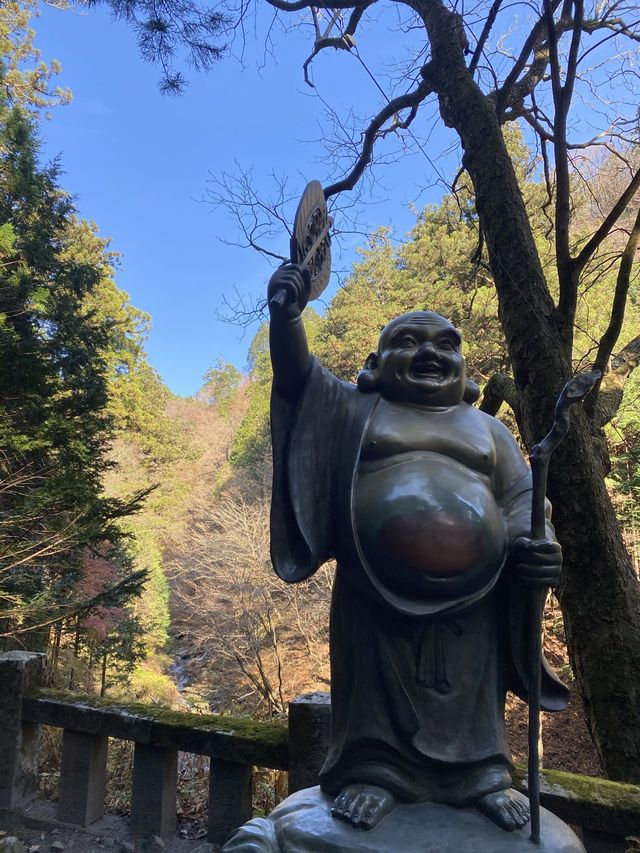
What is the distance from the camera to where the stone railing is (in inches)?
105

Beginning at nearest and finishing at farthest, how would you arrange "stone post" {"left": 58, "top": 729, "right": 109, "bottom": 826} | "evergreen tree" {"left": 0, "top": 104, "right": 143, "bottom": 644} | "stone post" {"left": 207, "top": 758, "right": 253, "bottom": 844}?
"stone post" {"left": 207, "top": 758, "right": 253, "bottom": 844} < "stone post" {"left": 58, "top": 729, "right": 109, "bottom": 826} < "evergreen tree" {"left": 0, "top": 104, "right": 143, "bottom": 644}

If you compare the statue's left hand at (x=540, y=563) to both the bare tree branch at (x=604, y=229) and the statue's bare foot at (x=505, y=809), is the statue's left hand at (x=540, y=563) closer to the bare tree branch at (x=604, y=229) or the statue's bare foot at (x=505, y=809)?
the statue's bare foot at (x=505, y=809)

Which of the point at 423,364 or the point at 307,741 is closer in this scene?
the point at 423,364

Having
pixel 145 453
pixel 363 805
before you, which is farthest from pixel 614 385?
pixel 145 453

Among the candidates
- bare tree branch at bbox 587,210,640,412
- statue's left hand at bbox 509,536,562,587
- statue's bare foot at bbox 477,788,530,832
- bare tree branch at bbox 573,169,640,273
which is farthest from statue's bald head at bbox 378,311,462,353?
bare tree branch at bbox 573,169,640,273

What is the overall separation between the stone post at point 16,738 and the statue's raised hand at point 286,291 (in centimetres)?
284

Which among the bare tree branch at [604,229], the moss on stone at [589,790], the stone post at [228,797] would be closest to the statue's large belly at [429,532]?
the moss on stone at [589,790]

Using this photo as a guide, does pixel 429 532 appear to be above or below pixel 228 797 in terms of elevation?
above

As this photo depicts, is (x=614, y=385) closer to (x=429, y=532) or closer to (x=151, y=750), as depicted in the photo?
(x=429, y=532)

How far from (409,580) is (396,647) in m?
0.23

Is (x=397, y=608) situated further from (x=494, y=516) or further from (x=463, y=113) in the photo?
(x=463, y=113)

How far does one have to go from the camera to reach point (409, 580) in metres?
1.61

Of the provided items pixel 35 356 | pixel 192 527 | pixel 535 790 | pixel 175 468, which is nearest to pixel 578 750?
pixel 535 790

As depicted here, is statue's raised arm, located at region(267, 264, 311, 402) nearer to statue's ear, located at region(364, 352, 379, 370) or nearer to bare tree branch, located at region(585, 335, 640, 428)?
statue's ear, located at region(364, 352, 379, 370)
